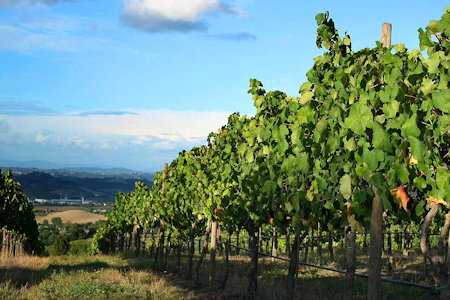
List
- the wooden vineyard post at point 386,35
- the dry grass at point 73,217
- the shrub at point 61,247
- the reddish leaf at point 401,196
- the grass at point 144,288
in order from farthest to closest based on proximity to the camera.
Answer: the dry grass at point 73,217
the shrub at point 61,247
the grass at point 144,288
the wooden vineyard post at point 386,35
the reddish leaf at point 401,196

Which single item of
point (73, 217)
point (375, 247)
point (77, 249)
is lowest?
point (73, 217)

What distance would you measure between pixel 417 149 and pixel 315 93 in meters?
1.89

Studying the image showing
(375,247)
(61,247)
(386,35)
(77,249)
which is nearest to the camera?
(375,247)

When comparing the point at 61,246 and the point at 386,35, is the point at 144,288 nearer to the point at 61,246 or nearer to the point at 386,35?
the point at 386,35

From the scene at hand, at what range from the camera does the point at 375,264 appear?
500cm

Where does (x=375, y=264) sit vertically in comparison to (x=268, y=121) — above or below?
below

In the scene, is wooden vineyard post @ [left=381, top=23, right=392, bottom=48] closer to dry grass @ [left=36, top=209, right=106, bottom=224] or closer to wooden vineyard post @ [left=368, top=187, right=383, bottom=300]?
wooden vineyard post @ [left=368, top=187, right=383, bottom=300]

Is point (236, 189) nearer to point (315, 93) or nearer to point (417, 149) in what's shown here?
point (315, 93)

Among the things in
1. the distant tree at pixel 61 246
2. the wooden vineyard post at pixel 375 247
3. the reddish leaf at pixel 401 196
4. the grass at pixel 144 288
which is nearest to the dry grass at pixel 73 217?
the distant tree at pixel 61 246

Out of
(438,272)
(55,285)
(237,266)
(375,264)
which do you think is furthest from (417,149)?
(237,266)

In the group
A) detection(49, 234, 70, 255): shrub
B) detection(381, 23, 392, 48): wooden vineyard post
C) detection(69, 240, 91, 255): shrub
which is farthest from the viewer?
detection(69, 240, 91, 255): shrub

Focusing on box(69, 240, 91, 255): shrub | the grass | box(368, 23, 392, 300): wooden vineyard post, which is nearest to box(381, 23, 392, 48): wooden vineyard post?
box(368, 23, 392, 300): wooden vineyard post

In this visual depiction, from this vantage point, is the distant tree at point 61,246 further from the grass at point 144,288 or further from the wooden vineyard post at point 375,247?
the wooden vineyard post at point 375,247

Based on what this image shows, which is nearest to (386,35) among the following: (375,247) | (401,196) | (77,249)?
(401,196)
